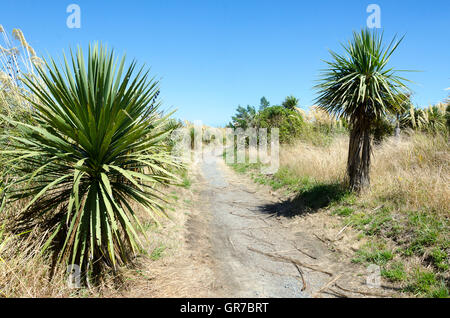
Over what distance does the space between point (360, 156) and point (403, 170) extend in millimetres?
1043

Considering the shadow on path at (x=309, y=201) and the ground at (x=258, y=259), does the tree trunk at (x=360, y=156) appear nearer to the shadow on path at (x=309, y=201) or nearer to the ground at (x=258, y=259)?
the shadow on path at (x=309, y=201)

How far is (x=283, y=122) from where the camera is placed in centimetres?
1412

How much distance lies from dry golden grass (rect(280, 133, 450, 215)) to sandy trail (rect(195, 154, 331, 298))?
1631 millimetres

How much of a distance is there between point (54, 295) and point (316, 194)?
5.38m

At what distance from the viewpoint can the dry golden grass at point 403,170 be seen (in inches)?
175

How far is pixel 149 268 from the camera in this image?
3.70 metres

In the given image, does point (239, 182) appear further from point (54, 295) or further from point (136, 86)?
point (54, 295)

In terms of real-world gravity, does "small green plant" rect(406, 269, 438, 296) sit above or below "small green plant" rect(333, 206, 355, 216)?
below

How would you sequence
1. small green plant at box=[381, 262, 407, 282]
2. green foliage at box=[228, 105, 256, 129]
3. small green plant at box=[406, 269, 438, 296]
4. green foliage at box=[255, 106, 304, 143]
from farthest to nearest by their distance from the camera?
green foliage at box=[228, 105, 256, 129]
green foliage at box=[255, 106, 304, 143]
small green plant at box=[381, 262, 407, 282]
small green plant at box=[406, 269, 438, 296]

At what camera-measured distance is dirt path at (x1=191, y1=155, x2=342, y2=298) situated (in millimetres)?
3398

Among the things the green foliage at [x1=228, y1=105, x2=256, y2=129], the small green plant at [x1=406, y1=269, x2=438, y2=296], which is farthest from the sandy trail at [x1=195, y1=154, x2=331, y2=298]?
the green foliage at [x1=228, y1=105, x2=256, y2=129]

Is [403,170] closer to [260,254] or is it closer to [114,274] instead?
[260,254]

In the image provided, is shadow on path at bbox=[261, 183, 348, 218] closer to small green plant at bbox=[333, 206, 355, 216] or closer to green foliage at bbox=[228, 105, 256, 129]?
small green plant at bbox=[333, 206, 355, 216]

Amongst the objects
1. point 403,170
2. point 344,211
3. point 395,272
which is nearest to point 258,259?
point 395,272
